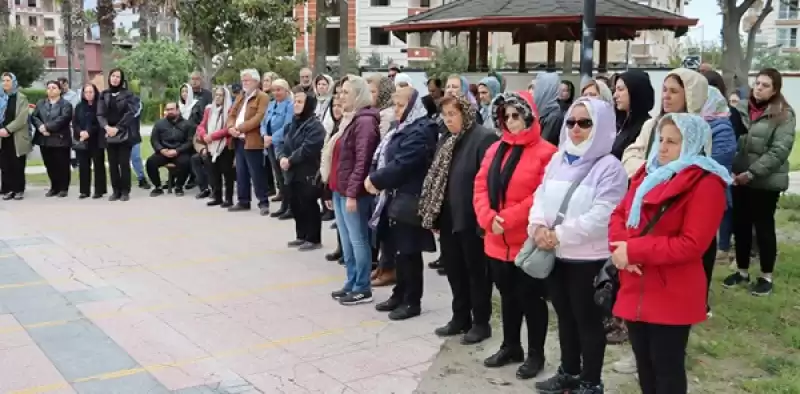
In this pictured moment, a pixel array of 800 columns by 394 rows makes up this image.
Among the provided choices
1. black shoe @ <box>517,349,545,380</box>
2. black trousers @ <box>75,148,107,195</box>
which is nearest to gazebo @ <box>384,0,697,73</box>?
black trousers @ <box>75,148,107,195</box>

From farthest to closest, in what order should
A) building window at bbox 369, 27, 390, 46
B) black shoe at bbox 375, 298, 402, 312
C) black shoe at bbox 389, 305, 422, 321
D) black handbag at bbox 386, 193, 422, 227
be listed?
building window at bbox 369, 27, 390, 46
black shoe at bbox 375, 298, 402, 312
black shoe at bbox 389, 305, 422, 321
black handbag at bbox 386, 193, 422, 227

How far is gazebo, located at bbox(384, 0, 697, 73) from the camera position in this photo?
42.2 feet

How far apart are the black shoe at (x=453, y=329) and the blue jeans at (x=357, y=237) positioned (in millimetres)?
A: 1014

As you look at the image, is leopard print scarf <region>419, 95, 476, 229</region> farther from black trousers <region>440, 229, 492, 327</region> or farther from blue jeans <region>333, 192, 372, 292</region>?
blue jeans <region>333, 192, 372, 292</region>

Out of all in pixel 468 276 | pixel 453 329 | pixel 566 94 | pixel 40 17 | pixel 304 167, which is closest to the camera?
pixel 468 276

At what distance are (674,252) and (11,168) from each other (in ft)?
37.1

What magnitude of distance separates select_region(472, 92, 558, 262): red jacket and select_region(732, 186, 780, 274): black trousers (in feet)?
9.68

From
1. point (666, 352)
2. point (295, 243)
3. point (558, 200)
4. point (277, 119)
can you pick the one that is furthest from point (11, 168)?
point (666, 352)

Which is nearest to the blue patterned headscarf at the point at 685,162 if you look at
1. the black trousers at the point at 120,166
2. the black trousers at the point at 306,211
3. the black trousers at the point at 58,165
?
the black trousers at the point at 306,211

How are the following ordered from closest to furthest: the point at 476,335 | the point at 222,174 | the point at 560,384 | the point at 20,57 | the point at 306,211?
the point at 560,384, the point at 476,335, the point at 306,211, the point at 222,174, the point at 20,57

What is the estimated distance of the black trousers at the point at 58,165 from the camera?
12.5 metres

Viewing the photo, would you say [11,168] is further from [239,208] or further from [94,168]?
[239,208]

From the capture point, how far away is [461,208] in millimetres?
5637

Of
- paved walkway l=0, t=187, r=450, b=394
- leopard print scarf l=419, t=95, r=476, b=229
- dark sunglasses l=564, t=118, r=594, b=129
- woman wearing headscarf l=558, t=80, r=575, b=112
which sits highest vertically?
woman wearing headscarf l=558, t=80, r=575, b=112
